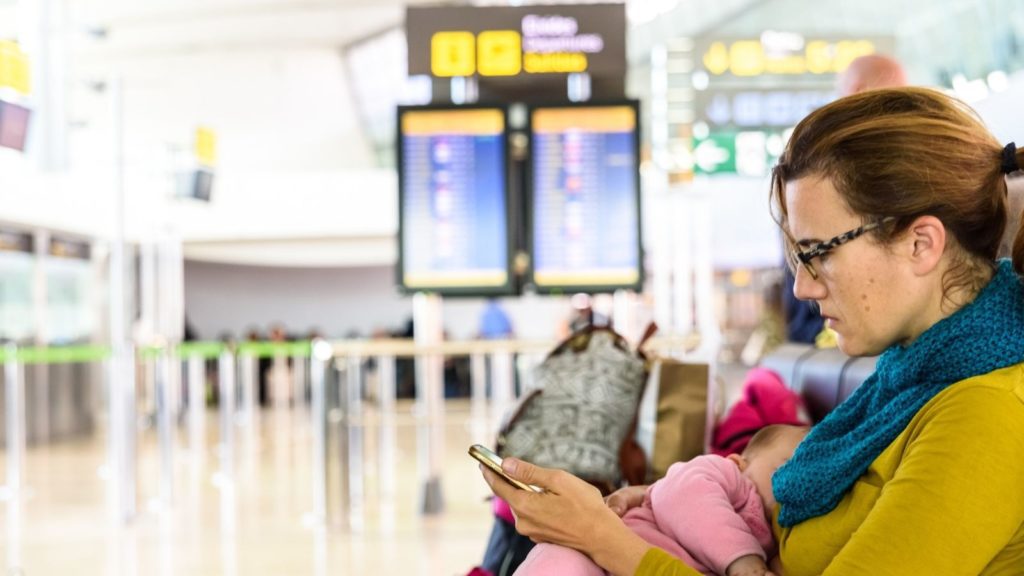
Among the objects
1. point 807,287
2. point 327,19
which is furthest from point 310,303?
point 807,287

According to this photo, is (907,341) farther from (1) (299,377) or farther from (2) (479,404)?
(1) (299,377)

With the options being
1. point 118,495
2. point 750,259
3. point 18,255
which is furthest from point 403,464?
point 750,259

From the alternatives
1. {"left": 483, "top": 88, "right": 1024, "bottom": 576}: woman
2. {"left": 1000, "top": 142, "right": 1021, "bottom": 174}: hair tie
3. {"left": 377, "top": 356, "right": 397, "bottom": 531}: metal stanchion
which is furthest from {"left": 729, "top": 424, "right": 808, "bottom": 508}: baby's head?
{"left": 377, "top": 356, "right": 397, "bottom": 531}: metal stanchion

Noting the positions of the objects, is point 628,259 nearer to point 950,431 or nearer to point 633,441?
point 633,441

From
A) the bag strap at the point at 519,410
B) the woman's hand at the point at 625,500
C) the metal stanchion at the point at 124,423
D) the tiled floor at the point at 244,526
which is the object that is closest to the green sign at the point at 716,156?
the tiled floor at the point at 244,526

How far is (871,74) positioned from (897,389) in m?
1.84

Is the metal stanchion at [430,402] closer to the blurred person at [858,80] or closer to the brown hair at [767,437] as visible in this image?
the blurred person at [858,80]

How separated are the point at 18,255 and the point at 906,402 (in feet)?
43.5

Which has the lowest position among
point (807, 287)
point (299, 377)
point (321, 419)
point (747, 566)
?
point (299, 377)

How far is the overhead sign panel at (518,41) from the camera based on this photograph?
564cm

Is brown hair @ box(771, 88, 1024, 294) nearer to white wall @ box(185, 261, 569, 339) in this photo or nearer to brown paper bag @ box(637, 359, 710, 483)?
brown paper bag @ box(637, 359, 710, 483)

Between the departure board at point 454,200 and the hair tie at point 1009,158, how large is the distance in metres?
4.36

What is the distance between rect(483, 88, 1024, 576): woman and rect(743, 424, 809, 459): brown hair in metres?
0.36

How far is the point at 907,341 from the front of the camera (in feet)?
4.48
